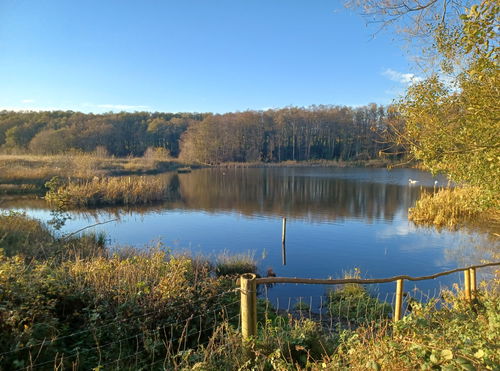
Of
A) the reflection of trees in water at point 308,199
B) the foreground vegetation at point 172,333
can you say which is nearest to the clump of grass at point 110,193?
the reflection of trees in water at point 308,199

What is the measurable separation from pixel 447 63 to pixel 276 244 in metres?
8.55

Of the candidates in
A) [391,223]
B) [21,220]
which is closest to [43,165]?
[21,220]

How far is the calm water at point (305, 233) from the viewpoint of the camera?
34.9 ft

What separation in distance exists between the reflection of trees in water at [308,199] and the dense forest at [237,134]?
3491 centimetres

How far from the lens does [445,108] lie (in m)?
6.77

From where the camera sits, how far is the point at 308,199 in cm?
2509

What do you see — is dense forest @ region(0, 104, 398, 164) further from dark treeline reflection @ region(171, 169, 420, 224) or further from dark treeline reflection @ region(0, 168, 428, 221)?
dark treeline reflection @ region(0, 168, 428, 221)

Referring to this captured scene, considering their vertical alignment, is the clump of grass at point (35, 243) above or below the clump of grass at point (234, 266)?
above

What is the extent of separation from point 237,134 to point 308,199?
4719 centimetres

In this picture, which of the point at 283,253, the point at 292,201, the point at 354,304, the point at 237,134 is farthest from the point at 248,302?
the point at 237,134

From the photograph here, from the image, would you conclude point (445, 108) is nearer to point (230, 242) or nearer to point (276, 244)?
point (276, 244)

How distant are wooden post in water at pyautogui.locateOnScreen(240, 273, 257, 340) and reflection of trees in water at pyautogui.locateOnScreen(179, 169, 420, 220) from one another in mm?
15676

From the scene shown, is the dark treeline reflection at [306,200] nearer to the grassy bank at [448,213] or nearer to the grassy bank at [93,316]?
the grassy bank at [448,213]

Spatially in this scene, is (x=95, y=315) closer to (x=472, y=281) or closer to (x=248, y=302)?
(x=248, y=302)
